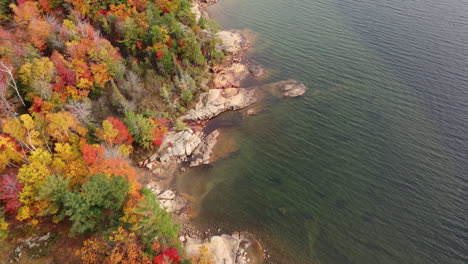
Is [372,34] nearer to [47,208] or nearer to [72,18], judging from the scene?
[72,18]

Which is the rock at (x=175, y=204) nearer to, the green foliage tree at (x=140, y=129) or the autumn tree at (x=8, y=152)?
the green foliage tree at (x=140, y=129)

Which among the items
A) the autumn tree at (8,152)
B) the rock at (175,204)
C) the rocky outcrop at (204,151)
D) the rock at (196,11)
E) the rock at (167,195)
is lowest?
the rock at (175,204)

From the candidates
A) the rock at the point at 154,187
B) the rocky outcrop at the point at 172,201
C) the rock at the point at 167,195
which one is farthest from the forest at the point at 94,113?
the rock at the point at 167,195

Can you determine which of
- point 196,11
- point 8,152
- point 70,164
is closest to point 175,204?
point 70,164

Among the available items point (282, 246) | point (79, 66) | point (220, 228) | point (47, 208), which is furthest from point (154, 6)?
point (282, 246)

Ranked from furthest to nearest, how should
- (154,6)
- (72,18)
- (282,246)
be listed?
1. (154,6)
2. (72,18)
3. (282,246)

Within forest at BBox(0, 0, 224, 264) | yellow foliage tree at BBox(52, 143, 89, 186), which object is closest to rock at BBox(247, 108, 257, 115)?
forest at BBox(0, 0, 224, 264)

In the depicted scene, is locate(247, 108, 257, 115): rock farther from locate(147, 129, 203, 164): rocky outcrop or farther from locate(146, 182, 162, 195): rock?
locate(146, 182, 162, 195): rock
